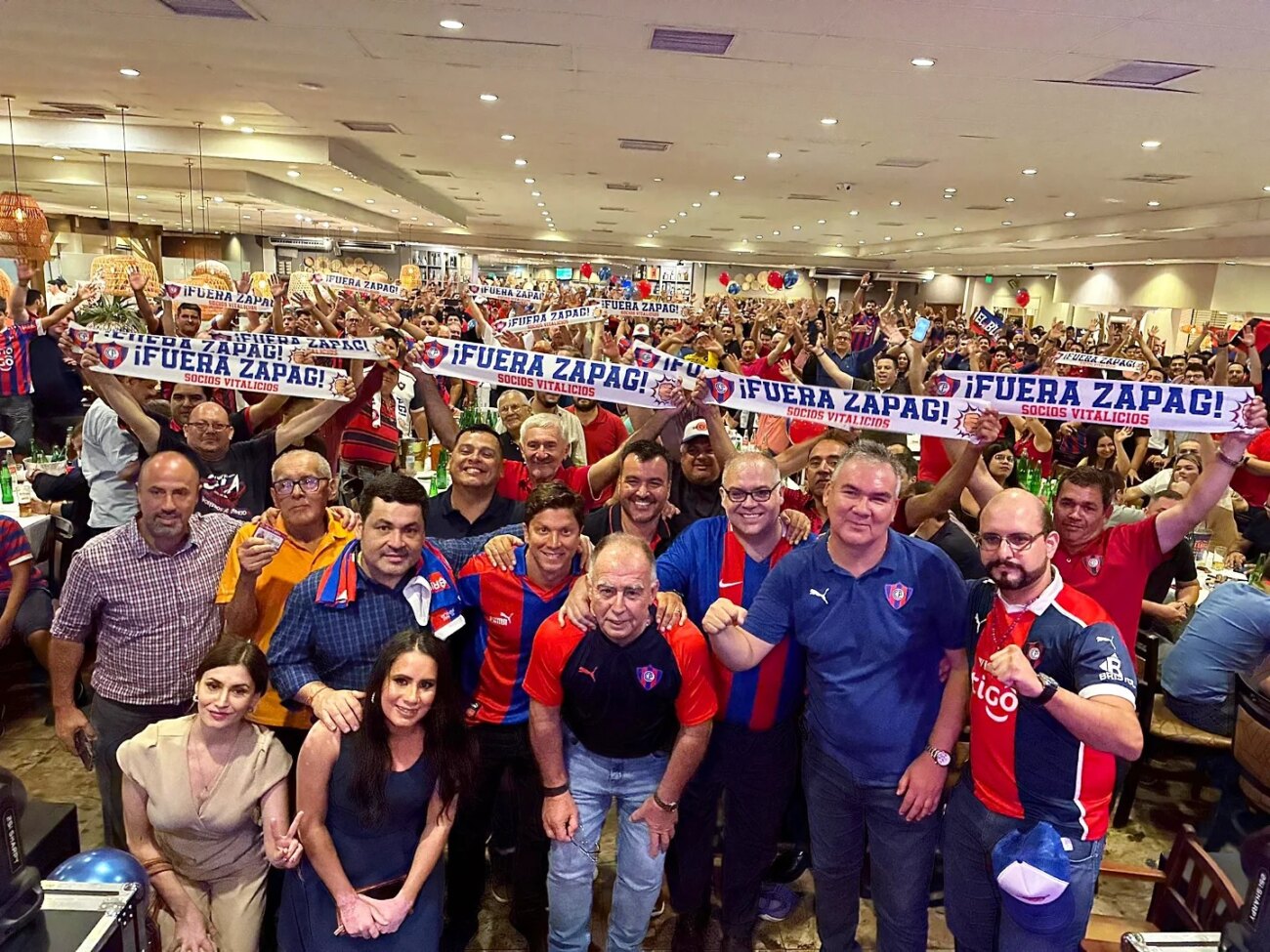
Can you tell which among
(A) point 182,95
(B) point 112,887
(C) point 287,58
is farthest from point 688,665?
(A) point 182,95

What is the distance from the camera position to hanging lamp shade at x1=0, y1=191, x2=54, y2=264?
8188 mm

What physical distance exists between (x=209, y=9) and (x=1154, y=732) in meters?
6.78

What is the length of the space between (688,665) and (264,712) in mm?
1474

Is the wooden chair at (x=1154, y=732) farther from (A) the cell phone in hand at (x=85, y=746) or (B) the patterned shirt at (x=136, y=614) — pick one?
(A) the cell phone in hand at (x=85, y=746)

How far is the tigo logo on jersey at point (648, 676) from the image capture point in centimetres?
261

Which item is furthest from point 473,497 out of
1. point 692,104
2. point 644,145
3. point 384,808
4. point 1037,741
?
point 644,145

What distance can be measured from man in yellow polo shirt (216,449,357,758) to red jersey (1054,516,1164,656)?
9.20 ft

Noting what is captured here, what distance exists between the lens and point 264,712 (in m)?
2.90

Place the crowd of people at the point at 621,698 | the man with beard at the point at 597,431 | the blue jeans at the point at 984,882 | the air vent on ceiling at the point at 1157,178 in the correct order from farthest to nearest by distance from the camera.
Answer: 1. the air vent on ceiling at the point at 1157,178
2. the man with beard at the point at 597,431
3. the crowd of people at the point at 621,698
4. the blue jeans at the point at 984,882

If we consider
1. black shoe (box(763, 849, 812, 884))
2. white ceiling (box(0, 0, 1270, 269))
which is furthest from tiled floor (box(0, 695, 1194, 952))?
white ceiling (box(0, 0, 1270, 269))

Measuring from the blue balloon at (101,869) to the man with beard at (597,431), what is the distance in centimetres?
394

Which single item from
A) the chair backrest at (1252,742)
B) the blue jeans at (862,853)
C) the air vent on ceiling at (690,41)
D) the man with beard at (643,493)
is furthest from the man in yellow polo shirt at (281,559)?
the air vent on ceiling at (690,41)

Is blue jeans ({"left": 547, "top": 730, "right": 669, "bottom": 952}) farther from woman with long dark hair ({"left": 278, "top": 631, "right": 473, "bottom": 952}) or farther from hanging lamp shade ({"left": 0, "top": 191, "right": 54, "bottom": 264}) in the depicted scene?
hanging lamp shade ({"left": 0, "top": 191, "right": 54, "bottom": 264})

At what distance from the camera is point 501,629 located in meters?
2.88
